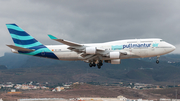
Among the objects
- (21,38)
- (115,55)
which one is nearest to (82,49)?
(115,55)

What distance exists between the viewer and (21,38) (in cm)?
6031

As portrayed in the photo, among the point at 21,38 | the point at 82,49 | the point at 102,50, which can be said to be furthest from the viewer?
the point at 21,38

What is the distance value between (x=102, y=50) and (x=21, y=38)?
67.4 ft

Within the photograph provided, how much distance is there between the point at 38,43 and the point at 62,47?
6393 millimetres

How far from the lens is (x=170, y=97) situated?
169375 millimetres

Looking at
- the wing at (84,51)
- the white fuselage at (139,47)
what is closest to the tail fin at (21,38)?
the wing at (84,51)

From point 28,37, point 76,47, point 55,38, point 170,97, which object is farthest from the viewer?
point 170,97

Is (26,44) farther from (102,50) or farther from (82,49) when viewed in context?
(102,50)

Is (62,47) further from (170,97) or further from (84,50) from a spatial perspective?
(170,97)

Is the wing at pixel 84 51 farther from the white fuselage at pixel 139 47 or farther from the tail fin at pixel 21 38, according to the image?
the tail fin at pixel 21 38

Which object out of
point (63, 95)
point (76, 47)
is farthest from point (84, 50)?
point (63, 95)

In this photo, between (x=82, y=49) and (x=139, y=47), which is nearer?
(x=82, y=49)

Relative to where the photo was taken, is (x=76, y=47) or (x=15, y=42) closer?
(x=76, y=47)

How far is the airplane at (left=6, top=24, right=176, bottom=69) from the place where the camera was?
173 ft
